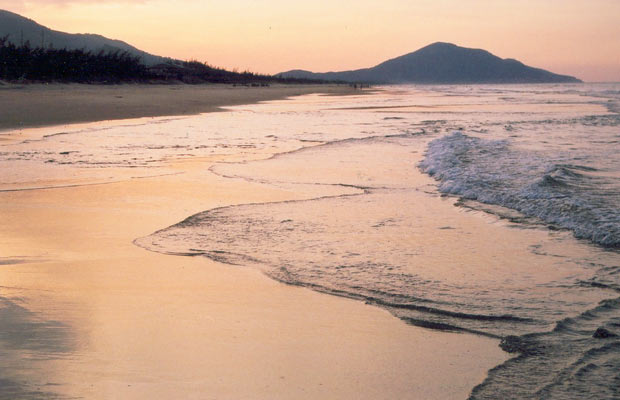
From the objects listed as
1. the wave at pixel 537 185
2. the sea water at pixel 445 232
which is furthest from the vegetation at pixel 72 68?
the wave at pixel 537 185

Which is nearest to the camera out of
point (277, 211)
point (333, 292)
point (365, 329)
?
point (365, 329)

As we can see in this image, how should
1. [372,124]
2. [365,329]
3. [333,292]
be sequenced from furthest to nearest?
[372,124]
[333,292]
[365,329]

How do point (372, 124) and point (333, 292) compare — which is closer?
point (333, 292)

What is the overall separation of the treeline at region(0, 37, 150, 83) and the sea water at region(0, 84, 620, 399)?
22.4 metres

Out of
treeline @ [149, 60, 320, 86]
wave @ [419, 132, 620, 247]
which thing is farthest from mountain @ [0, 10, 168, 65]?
wave @ [419, 132, 620, 247]

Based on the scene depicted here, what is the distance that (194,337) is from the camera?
294 cm

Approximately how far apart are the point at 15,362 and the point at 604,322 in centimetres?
259

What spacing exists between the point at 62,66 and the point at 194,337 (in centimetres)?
3566

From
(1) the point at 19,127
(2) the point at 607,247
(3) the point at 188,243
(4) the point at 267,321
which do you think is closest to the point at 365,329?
(4) the point at 267,321

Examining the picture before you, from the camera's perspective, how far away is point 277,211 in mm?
5777

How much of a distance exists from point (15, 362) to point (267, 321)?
1109mm

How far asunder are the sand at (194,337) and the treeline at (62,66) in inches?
1120

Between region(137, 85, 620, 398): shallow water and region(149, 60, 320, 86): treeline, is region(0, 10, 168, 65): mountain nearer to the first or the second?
region(149, 60, 320, 86): treeline

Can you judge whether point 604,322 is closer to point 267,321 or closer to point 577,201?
point 267,321
